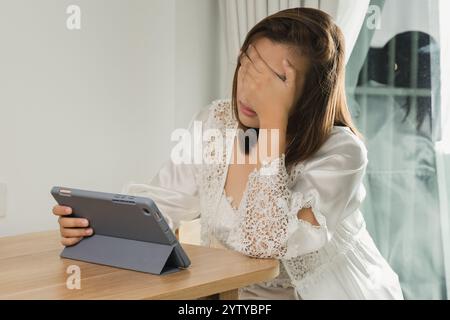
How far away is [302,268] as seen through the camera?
128cm

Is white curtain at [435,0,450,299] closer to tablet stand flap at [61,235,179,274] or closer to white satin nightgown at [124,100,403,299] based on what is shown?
white satin nightgown at [124,100,403,299]

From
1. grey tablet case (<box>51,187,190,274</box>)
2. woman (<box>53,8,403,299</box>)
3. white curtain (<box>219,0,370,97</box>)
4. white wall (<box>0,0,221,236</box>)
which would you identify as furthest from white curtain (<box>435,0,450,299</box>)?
grey tablet case (<box>51,187,190,274</box>)

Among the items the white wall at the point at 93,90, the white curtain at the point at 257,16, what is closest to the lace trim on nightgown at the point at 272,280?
the white wall at the point at 93,90

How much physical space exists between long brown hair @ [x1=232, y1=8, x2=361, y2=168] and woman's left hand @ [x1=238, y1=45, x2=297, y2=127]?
5 cm

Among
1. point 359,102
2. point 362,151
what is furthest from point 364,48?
point 362,151

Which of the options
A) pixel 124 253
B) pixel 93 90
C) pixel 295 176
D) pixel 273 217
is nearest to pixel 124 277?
pixel 124 253

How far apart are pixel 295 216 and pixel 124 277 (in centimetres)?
34

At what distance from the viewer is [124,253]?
3.58ft

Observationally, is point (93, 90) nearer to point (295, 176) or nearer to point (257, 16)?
point (257, 16)

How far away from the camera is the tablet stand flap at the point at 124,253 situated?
1.04 m

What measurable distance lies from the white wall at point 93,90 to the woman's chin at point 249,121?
26.0 inches

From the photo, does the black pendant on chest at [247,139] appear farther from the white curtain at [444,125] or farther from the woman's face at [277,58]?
the white curtain at [444,125]

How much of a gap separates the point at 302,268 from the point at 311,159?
0.21 metres
